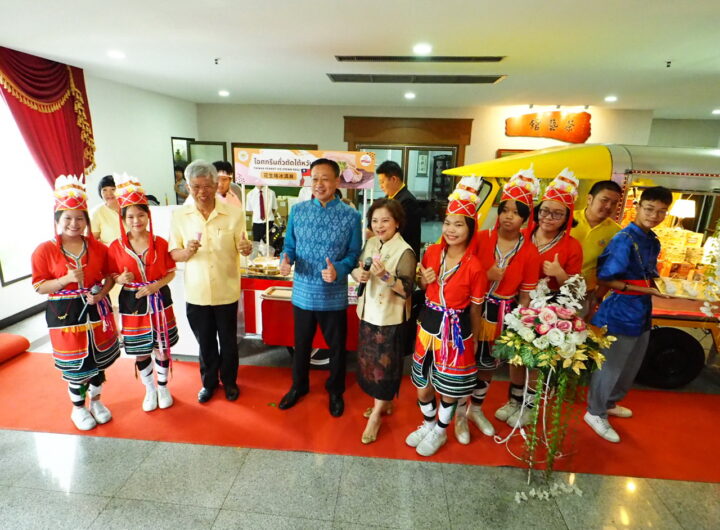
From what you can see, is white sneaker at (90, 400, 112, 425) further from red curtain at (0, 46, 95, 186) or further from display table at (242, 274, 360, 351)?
red curtain at (0, 46, 95, 186)

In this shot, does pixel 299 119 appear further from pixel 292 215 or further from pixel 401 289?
pixel 401 289

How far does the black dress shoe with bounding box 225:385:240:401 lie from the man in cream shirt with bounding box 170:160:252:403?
16.6 inches

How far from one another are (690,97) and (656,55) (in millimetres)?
2983

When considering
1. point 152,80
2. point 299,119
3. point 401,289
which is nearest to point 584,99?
point 299,119

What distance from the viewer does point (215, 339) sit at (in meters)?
2.74

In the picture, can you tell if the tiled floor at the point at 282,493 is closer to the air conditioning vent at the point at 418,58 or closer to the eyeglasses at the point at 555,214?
the eyeglasses at the point at 555,214

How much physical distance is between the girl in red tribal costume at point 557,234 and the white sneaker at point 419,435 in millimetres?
560

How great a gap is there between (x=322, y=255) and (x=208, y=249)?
76 centimetres

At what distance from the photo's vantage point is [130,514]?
1.91 metres

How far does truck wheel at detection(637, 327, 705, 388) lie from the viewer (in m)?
3.20

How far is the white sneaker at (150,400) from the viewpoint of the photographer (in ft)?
8.80

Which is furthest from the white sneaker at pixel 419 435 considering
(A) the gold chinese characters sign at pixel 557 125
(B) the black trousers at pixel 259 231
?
(A) the gold chinese characters sign at pixel 557 125

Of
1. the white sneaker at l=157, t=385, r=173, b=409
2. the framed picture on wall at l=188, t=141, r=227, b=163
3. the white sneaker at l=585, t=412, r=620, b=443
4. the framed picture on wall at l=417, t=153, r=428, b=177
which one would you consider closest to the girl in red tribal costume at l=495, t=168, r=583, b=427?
the white sneaker at l=585, t=412, r=620, b=443

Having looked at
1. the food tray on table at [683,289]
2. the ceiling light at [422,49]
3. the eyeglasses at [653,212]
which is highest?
the ceiling light at [422,49]
